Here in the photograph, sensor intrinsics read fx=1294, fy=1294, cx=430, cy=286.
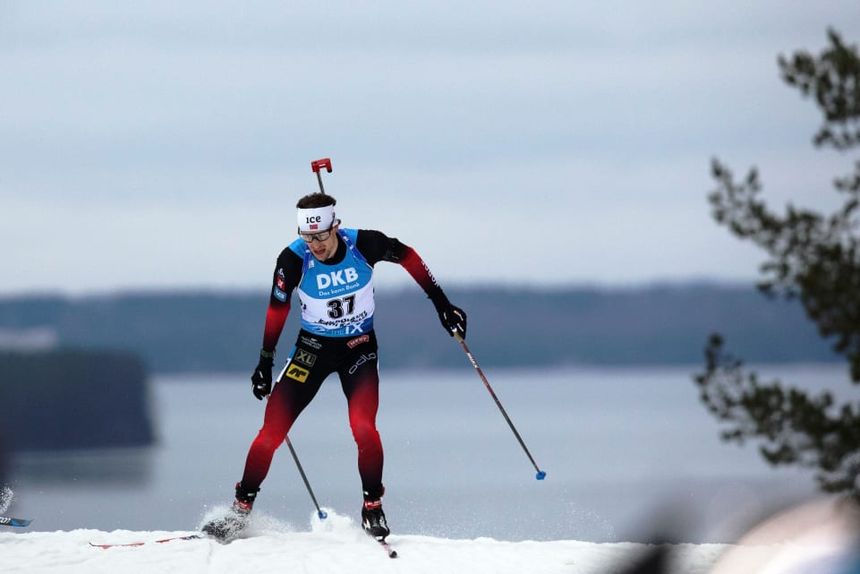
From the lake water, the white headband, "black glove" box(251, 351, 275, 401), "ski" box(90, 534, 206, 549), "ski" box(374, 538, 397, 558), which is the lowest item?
the lake water

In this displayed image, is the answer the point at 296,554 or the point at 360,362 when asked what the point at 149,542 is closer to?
the point at 296,554

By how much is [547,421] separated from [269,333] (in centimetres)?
18521

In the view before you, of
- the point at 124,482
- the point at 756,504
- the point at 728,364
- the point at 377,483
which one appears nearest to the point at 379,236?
the point at 377,483

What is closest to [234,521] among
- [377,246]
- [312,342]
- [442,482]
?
[312,342]

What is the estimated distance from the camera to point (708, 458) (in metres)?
136

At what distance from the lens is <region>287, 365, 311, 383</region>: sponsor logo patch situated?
913cm

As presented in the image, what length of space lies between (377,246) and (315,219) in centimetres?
56

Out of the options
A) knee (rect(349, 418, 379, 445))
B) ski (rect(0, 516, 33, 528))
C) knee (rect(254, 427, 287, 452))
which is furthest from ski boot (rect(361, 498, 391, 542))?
ski (rect(0, 516, 33, 528))

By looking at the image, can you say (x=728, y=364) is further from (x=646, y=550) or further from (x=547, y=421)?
(x=547, y=421)

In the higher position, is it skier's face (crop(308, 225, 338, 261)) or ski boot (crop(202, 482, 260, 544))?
skier's face (crop(308, 225, 338, 261))

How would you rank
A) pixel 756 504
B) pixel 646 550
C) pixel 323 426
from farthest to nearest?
pixel 323 426
pixel 756 504
pixel 646 550

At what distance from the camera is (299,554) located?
8.71 meters

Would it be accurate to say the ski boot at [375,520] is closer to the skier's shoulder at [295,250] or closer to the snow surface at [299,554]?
the snow surface at [299,554]

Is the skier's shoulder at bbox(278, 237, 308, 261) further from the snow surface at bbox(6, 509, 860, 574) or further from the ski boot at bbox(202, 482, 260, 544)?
the snow surface at bbox(6, 509, 860, 574)
